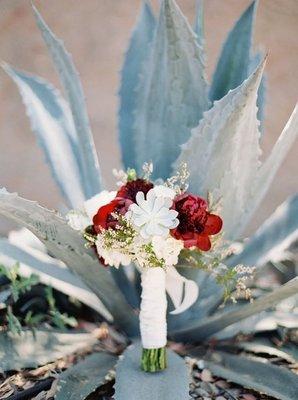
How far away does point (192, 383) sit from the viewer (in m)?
1.67

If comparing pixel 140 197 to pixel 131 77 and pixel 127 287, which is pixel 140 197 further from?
pixel 131 77

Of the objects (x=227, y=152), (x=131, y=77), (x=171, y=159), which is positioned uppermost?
(x=131, y=77)

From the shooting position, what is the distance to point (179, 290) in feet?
5.54

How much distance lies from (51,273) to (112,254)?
1.09 ft

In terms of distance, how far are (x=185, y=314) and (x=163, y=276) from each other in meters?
0.28

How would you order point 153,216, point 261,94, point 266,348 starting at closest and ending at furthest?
point 153,216
point 266,348
point 261,94

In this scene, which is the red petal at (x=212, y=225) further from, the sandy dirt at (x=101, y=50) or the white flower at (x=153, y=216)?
the sandy dirt at (x=101, y=50)

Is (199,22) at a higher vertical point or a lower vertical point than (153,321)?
higher

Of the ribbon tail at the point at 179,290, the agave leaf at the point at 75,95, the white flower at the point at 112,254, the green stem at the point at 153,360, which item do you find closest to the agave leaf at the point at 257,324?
the ribbon tail at the point at 179,290

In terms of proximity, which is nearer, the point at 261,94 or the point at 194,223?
the point at 194,223

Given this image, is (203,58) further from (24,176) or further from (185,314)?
(24,176)

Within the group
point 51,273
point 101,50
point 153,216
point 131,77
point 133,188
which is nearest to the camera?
point 153,216

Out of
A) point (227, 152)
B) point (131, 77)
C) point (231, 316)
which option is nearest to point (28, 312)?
point (231, 316)

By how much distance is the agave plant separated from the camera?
60.7 inches
